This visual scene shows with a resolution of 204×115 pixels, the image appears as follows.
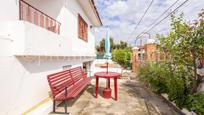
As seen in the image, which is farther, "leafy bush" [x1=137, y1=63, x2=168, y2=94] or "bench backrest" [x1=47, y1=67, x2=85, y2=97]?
"leafy bush" [x1=137, y1=63, x2=168, y2=94]

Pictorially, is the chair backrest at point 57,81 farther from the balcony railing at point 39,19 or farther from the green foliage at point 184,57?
the green foliage at point 184,57

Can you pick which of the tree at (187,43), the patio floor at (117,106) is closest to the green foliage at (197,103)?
the tree at (187,43)

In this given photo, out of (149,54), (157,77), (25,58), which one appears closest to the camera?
(25,58)

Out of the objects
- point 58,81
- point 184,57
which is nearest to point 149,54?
point 184,57

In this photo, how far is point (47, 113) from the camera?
15.0 ft

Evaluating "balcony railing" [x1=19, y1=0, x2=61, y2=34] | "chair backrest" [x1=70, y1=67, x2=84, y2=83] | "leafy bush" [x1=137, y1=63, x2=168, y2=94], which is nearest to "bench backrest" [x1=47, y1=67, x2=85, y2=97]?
"chair backrest" [x1=70, y1=67, x2=84, y2=83]

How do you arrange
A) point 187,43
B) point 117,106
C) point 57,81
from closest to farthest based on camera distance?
1. point 187,43
2. point 57,81
3. point 117,106

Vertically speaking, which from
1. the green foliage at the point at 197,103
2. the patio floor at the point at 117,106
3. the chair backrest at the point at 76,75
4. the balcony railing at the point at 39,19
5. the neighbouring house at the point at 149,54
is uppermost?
the balcony railing at the point at 39,19

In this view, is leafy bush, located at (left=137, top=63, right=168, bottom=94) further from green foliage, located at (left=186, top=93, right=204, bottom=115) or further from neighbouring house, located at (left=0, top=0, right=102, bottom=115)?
neighbouring house, located at (left=0, top=0, right=102, bottom=115)

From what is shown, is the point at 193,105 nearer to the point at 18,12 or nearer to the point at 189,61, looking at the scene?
the point at 189,61

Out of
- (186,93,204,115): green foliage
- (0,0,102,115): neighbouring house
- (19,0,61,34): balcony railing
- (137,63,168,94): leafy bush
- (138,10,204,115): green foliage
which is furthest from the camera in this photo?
(137,63,168,94): leafy bush

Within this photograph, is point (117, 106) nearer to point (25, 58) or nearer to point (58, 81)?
point (58, 81)

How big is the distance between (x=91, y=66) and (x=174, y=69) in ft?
29.4

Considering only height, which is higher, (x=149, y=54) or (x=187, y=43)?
(x=187, y=43)
